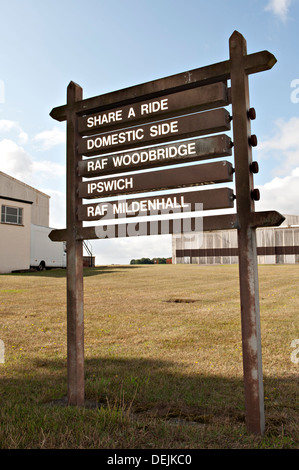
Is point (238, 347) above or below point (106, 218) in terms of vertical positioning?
below

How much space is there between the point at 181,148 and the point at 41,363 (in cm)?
432

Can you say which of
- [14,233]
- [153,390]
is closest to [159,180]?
[153,390]

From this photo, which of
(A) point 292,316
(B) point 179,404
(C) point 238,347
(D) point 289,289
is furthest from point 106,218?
(D) point 289,289

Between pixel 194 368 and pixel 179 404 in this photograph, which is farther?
pixel 194 368

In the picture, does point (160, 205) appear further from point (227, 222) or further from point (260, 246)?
point (260, 246)

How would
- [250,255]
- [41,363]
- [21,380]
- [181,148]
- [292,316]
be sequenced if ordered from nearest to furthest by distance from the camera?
[250,255] → [181,148] → [21,380] → [41,363] → [292,316]

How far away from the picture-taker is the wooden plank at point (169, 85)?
411 cm

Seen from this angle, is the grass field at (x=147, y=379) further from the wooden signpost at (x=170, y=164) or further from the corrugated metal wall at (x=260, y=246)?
the corrugated metal wall at (x=260, y=246)

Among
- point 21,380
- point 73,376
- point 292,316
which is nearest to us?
point 73,376

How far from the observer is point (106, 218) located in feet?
16.5

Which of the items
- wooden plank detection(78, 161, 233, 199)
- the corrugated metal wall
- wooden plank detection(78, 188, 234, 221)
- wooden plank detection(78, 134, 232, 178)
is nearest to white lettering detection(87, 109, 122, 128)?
wooden plank detection(78, 134, 232, 178)

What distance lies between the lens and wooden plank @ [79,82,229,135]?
14.2 feet

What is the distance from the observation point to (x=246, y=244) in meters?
4.02

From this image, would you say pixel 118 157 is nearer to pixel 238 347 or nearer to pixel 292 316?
pixel 238 347
